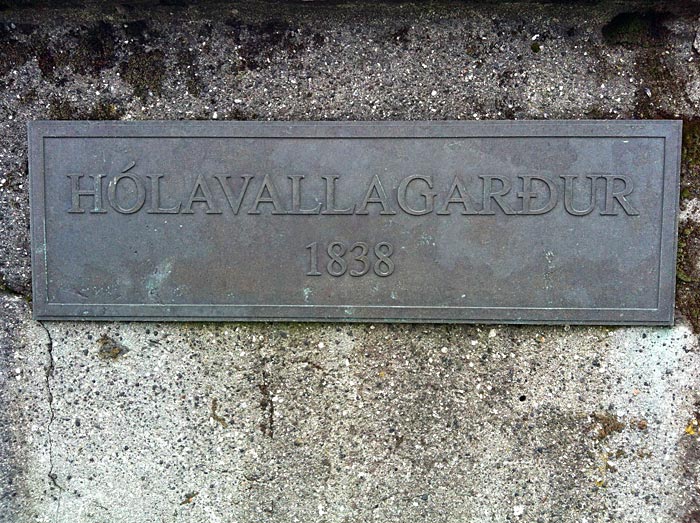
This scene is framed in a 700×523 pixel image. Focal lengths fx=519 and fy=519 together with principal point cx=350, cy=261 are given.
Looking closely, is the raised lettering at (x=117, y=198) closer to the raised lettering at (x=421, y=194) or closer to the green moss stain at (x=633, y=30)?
the raised lettering at (x=421, y=194)

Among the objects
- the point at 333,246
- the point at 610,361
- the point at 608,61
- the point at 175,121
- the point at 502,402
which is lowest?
the point at 502,402

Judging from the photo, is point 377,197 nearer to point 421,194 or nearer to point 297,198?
point 421,194

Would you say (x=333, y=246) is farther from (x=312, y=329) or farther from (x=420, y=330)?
(x=420, y=330)

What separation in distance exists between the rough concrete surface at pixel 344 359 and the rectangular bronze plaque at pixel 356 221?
0.10 m

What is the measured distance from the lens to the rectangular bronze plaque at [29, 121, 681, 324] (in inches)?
83.3

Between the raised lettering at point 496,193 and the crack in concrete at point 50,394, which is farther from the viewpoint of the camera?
the crack in concrete at point 50,394

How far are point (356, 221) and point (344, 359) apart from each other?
595mm

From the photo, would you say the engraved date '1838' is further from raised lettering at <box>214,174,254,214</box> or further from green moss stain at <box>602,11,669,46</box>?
green moss stain at <box>602,11,669,46</box>

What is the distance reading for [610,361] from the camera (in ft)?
7.22

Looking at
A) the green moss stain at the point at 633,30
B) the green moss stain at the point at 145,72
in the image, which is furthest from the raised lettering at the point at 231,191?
the green moss stain at the point at 633,30

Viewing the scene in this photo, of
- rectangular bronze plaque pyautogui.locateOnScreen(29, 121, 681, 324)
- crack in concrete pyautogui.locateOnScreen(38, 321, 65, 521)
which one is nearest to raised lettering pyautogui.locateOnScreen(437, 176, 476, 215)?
rectangular bronze plaque pyautogui.locateOnScreen(29, 121, 681, 324)

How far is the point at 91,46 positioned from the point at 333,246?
133cm

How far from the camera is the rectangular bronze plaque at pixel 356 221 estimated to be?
6.94 ft

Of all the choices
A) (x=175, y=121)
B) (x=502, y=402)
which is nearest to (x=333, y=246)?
(x=175, y=121)
